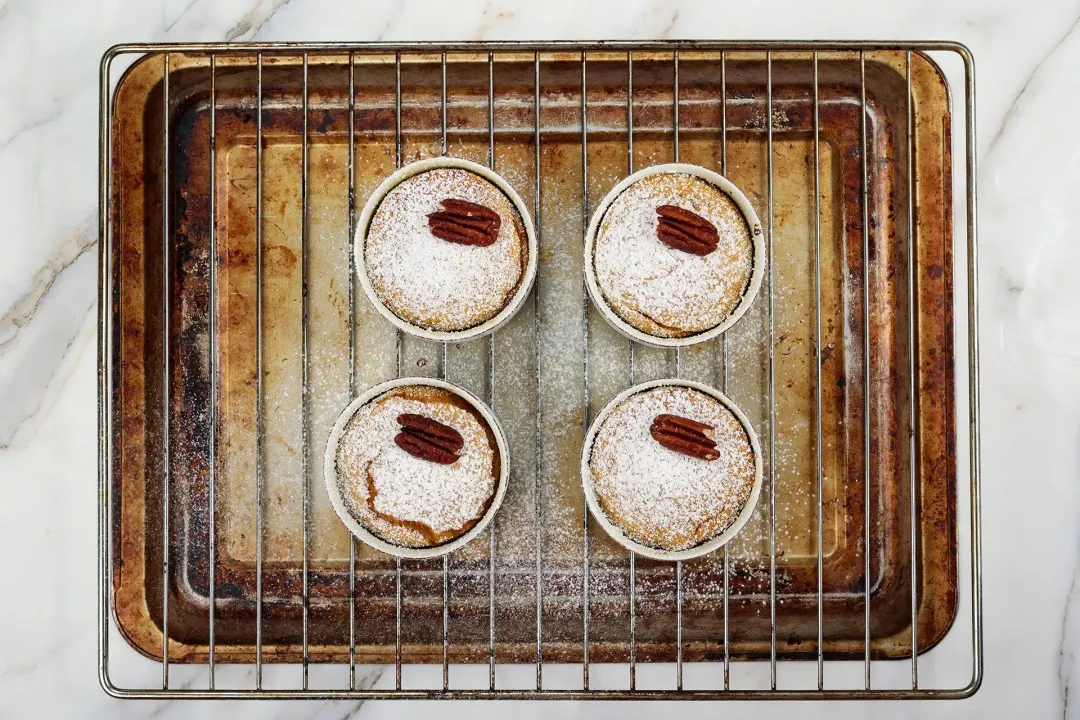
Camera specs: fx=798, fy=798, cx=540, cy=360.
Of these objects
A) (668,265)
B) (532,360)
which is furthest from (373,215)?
(668,265)

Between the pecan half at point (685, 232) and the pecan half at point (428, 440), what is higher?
the pecan half at point (685, 232)

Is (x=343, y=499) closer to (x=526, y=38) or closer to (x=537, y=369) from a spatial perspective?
(x=537, y=369)

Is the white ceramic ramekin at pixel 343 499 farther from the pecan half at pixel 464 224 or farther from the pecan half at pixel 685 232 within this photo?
the pecan half at pixel 685 232

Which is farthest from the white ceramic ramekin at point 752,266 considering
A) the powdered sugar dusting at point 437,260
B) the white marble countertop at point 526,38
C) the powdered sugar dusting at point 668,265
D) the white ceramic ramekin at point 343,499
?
the white marble countertop at point 526,38
